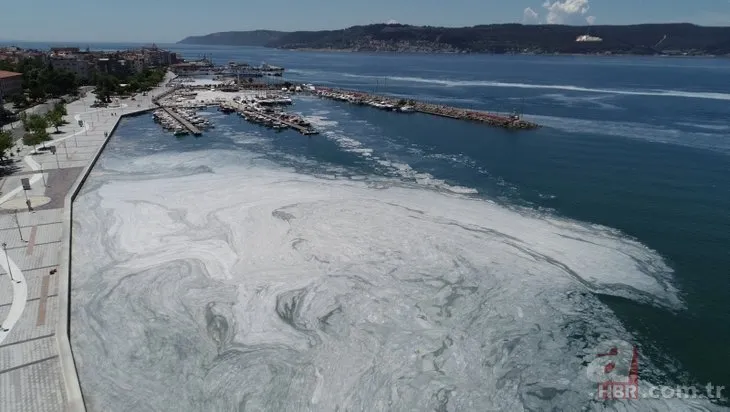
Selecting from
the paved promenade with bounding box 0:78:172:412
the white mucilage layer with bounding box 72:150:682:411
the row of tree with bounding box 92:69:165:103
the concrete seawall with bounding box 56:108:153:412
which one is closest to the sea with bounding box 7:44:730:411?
the white mucilage layer with bounding box 72:150:682:411

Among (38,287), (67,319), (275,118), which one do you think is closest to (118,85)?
(275,118)

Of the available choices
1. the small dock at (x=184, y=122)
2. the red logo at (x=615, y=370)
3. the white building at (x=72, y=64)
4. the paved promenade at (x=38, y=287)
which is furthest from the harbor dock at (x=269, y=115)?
the white building at (x=72, y=64)

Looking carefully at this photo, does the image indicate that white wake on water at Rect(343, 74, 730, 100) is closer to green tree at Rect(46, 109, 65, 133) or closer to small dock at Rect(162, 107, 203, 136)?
small dock at Rect(162, 107, 203, 136)

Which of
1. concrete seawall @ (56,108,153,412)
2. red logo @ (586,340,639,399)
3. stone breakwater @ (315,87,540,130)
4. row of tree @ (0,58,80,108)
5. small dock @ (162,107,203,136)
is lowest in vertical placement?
red logo @ (586,340,639,399)

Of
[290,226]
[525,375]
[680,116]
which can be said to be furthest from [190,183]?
[680,116]

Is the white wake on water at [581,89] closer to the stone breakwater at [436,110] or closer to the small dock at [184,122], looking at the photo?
the stone breakwater at [436,110]

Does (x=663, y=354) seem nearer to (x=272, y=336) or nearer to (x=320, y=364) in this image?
(x=320, y=364)
